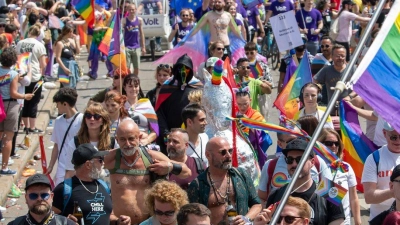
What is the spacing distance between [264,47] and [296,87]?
38.3ft

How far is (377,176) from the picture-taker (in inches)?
297

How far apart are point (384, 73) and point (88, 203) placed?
2550 mm

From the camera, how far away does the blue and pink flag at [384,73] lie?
18.7ft

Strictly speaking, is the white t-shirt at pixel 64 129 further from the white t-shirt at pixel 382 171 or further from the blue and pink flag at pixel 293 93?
the white t-shirt at pixel 382 171

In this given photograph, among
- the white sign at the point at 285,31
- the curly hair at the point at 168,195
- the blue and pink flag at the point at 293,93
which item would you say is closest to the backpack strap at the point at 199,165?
the curly hair at the point at 168,195

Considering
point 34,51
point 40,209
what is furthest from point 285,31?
point 40,209

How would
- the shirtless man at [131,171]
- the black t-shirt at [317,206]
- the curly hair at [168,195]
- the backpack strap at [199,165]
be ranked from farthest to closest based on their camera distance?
the backpack strap at [199,165] < the shirtless man at [131,171] < the black t-shirt at [317,206] < the curly hair at [168,195]

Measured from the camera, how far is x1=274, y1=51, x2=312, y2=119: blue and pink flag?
35.0 ft

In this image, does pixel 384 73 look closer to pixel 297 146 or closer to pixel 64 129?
pixel 297 146

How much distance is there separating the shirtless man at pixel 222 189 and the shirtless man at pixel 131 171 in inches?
17.8

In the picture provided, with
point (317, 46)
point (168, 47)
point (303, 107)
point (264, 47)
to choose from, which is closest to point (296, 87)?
point (303, 107)

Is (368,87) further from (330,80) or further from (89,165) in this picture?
(330,80)

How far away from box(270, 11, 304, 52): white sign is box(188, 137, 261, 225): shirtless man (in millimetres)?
7626

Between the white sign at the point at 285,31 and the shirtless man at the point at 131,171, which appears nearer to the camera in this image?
the shirtless man at the point at 131,171
